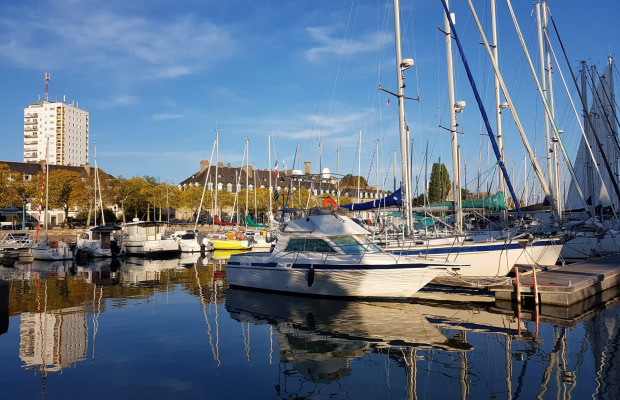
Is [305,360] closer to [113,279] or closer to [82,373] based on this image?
[82,373]

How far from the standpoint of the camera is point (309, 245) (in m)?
20.5

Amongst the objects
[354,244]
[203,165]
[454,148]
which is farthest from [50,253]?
[203,165]

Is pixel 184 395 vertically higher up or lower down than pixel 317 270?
lower down

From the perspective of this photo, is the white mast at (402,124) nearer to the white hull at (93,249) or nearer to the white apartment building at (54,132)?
the white hull at (93,249)

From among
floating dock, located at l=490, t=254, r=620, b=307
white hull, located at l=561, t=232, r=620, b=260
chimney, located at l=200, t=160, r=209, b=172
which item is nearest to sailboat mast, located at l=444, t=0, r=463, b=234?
floating dock, located at l=490, t=254, r=620, b=307

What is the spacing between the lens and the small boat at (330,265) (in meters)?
18.1

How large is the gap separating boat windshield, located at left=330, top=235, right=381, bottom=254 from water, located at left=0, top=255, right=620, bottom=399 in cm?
217

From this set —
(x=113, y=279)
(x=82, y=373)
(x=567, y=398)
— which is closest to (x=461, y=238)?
(x=567, y=398)

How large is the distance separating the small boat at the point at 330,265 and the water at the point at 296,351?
77cm

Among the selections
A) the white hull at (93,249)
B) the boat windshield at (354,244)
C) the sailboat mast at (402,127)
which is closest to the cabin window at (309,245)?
the boat windshield at (354,244)

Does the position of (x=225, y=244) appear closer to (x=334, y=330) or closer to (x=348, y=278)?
(x=348, y=278)

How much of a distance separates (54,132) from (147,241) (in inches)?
5078

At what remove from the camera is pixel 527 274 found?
20891 millimetres

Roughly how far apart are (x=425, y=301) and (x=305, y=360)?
28.9 feet
